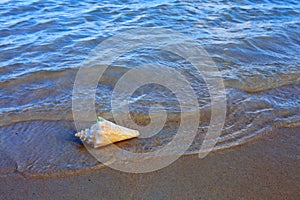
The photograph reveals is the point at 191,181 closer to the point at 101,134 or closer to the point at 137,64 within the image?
the point at 101,134

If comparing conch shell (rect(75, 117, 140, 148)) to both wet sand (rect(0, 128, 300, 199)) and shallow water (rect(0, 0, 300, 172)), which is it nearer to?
shallow water (rect(0, 0, 300, 172))

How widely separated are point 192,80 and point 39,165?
2287 millimetres

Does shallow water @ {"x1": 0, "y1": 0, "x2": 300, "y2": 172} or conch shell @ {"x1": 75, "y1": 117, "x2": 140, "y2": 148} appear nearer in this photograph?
conch shell @ {"x1": 75, "y1": 117, "x2": 140, "y2": 148}

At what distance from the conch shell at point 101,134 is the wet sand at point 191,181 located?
32 cm

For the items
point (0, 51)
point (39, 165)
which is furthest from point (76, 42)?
point (39, 165)

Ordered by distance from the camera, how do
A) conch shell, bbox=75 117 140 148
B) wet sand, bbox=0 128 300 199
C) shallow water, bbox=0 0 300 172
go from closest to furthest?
wet sand, bbox=0 128 300 199 < conch shell, bbox=75 117 140 148 < shallow water, bbox=0 0 300 172

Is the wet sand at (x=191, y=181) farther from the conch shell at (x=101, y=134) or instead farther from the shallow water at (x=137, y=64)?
the conch shell at (x=101, y=134)

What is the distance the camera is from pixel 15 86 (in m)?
4.12

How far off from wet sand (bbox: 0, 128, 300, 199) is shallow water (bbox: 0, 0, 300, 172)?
0.20 metres

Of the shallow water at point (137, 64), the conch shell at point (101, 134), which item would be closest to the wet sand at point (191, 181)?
the shallow water at point (137, 64)

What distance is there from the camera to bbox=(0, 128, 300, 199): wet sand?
2.55 metres

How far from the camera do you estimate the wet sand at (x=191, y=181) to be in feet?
8.38

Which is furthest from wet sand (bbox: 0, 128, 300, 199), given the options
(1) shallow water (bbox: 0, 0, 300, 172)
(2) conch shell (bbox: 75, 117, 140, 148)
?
(2) conch shell (bbox: 75, 117, 140, 148)

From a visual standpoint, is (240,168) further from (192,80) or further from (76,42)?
(76,42)
